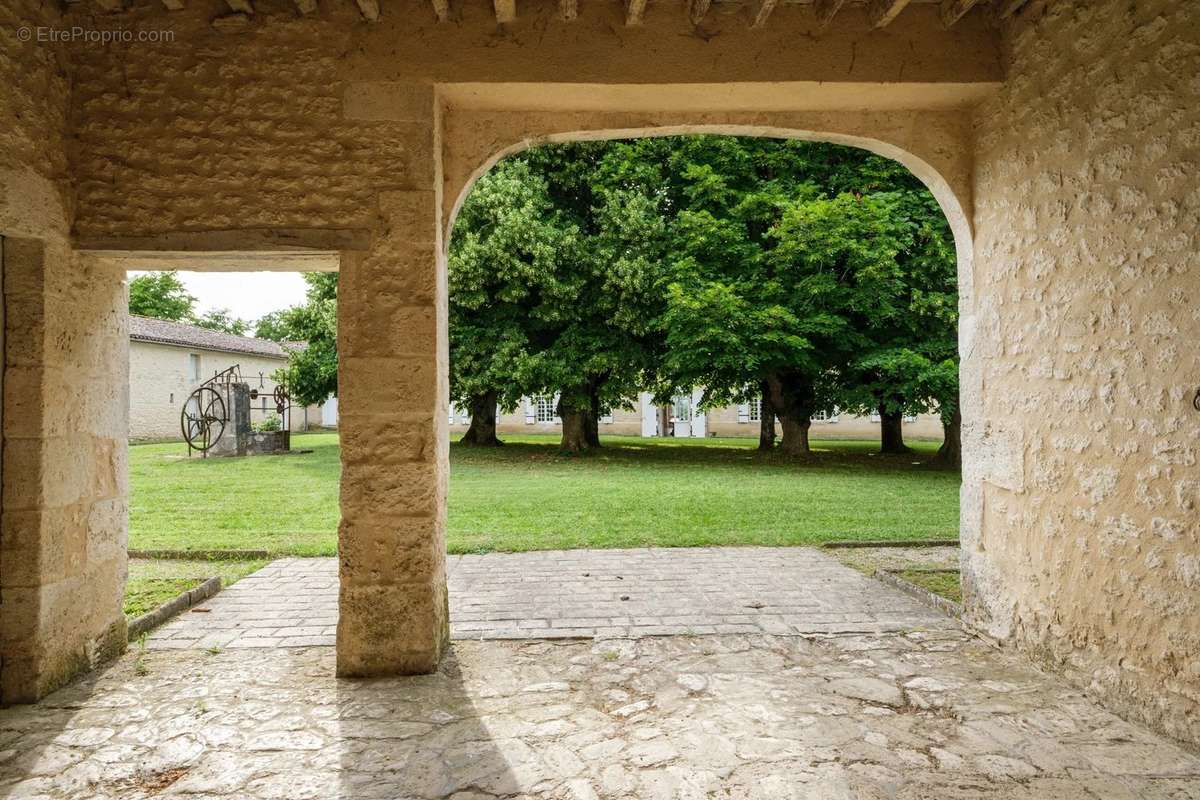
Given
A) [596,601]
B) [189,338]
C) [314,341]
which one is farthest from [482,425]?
[189,338]

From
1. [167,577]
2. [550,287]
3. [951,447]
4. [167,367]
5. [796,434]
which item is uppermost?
[550,287]

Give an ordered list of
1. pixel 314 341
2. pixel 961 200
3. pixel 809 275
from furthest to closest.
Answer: pixel 314 341
pixel 809 275
pixel 961 200

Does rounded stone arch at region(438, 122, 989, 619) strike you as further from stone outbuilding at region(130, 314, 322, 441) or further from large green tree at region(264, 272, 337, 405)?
stone outbuilding at region(130, 314, 322, 441)

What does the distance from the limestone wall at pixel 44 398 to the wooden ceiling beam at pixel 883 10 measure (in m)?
4.27

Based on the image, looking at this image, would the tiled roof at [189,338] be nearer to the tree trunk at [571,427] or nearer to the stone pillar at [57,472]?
the tree trunk at [571,427]

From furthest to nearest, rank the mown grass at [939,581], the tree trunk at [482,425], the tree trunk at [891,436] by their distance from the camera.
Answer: the tree trunk at [482,425]
the tree trunk at [891,436]
the mown grass at [939,581]

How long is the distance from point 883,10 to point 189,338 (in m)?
27.6

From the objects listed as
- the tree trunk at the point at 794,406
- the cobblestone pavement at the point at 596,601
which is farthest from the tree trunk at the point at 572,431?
the cobblestone pavement at the point at 596,601

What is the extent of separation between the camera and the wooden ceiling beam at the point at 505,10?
351 centimetres

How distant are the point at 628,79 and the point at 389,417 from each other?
2254mm

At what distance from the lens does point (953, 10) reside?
3.70 m

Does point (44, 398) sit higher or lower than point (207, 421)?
higher

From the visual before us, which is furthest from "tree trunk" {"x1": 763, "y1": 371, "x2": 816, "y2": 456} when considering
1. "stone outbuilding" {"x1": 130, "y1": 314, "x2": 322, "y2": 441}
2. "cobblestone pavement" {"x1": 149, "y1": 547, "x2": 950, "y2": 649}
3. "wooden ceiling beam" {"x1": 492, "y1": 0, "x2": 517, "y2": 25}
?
"stone outbuilding" {"x1": 130, "y1": 314, "x2": 322, "y2": 441}

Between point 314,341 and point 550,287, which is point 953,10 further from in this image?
point 314,341
